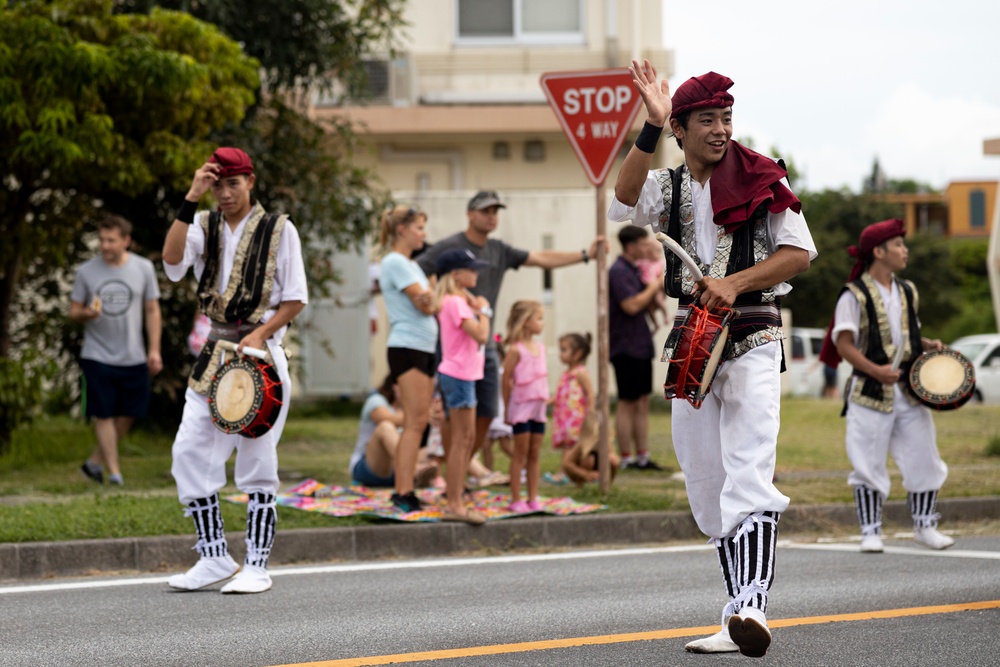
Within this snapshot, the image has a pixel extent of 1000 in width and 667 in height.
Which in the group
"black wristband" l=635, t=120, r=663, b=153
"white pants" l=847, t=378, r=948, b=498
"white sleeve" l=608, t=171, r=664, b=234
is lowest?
"white pants" l=847, t=378, r=948, b=498

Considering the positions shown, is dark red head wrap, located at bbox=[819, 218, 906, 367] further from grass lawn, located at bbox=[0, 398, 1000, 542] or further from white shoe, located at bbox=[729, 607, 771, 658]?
white shoe, located at bbox=[729, 607, 771, 658]

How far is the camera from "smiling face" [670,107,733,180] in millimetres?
5246

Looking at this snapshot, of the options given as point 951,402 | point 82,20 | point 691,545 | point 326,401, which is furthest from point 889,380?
point 326,401

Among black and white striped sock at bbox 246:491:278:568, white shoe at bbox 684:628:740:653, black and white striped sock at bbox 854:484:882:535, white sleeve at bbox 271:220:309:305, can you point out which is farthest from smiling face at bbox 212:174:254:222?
black and white striped sock at bbox 854:484:882:535

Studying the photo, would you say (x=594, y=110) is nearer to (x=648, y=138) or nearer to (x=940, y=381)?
(x=940, y=381)

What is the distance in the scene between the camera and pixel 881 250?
8.50m

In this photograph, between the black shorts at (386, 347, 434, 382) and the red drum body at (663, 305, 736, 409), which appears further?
the black shorts at (386, 347, 434, 382)

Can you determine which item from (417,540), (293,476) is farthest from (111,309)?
(417,540)

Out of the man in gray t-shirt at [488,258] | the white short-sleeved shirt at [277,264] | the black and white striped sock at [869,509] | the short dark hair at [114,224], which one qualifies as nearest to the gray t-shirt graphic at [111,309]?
the short dark hair at [114,224]

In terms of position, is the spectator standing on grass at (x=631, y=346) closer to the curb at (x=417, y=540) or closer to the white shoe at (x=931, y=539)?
the curb at (x=417, y=540)

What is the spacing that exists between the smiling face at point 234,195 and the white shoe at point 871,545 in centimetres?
404

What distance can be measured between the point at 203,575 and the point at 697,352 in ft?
10.1

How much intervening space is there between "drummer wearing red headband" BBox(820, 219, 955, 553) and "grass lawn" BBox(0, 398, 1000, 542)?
148 cm

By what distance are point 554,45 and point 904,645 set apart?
20.3 metres
